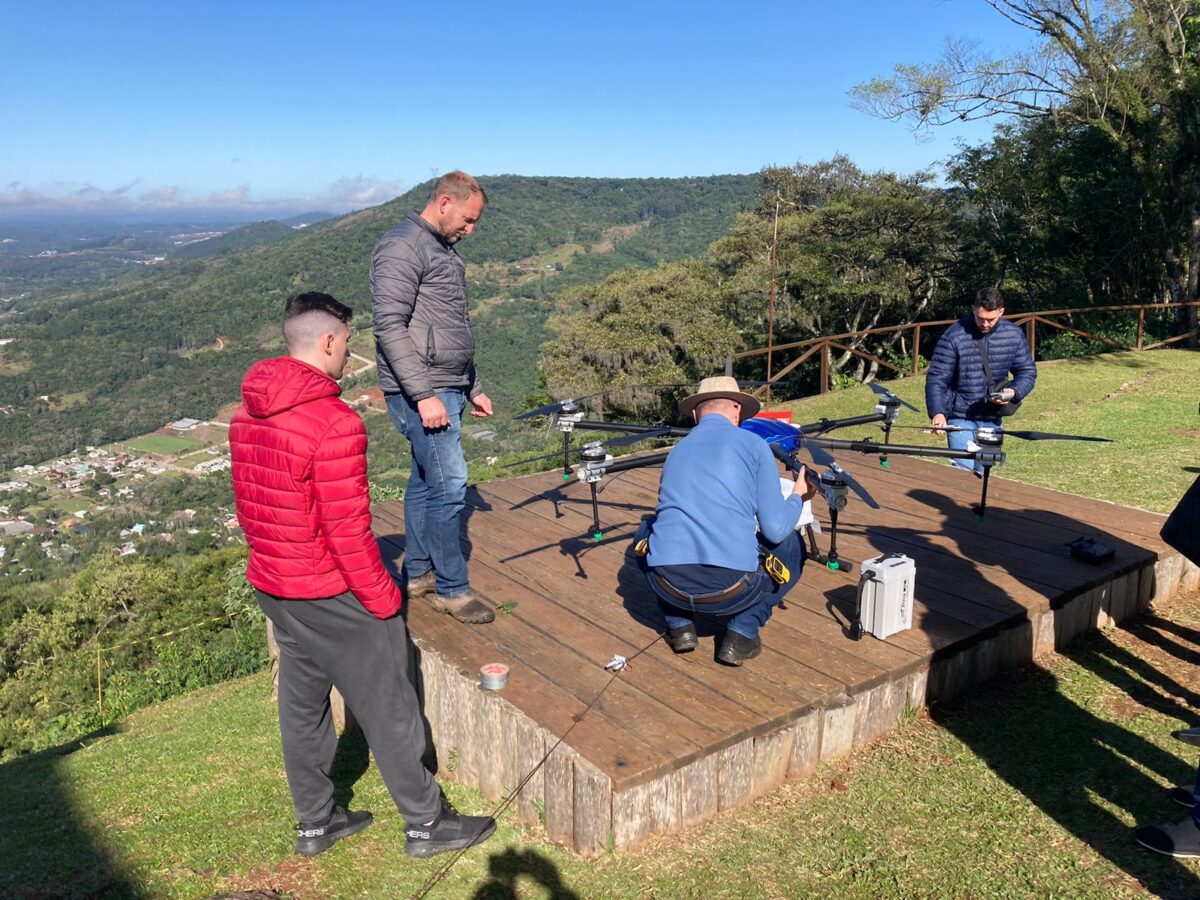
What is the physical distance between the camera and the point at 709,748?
2568 mm

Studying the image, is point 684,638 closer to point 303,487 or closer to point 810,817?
point 810,817

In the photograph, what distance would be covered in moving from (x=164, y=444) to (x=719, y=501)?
75.6 meters

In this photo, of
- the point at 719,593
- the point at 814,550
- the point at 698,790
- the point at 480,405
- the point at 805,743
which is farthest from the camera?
the point at 814,550

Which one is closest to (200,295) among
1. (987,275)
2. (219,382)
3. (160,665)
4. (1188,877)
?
(219,382)

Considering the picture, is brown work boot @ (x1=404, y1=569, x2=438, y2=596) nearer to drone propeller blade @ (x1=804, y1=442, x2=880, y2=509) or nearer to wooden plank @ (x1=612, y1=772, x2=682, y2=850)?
wooden plank @ (x1=612, y1=772, x2=682, y2=850)

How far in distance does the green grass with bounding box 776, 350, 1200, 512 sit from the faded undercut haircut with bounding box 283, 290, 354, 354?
5344 millimetres

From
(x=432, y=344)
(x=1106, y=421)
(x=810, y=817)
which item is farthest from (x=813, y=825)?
(x=1106, y=421)

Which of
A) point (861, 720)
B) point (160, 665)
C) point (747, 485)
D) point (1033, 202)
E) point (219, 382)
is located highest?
point (1033, 202)

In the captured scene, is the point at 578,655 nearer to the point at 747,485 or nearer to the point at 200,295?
the point at 747,485

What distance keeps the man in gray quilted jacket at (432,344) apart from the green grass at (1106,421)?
15.4 ft

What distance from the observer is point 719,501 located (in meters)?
2.91

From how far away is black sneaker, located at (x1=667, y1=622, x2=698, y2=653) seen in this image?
3.18 m

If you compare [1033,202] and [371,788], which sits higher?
[1033,202]

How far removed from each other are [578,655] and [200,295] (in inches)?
4095
